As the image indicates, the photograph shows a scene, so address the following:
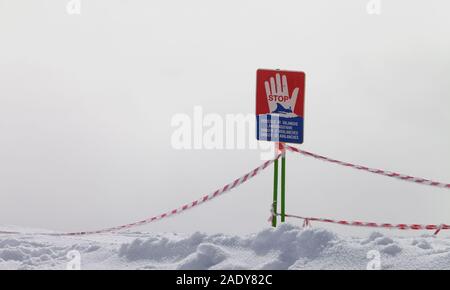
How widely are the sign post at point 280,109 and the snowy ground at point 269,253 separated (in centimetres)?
111

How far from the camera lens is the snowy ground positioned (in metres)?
6.71

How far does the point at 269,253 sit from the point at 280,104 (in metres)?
2.31

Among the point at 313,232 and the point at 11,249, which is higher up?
the point at 313,232

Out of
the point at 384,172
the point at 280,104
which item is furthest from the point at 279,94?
the point at 384,172

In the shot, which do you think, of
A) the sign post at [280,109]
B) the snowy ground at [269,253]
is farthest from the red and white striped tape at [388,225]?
the sign post at [280,109]

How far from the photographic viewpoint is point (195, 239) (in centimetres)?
767

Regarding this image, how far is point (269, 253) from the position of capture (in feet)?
23.1

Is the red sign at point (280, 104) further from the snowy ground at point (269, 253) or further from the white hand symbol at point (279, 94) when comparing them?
the snowy ground at point (269, 253)

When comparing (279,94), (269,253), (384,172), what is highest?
(279,94)

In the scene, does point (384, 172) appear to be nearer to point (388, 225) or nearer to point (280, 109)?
point (388, 225)

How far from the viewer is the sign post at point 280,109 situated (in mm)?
8094
